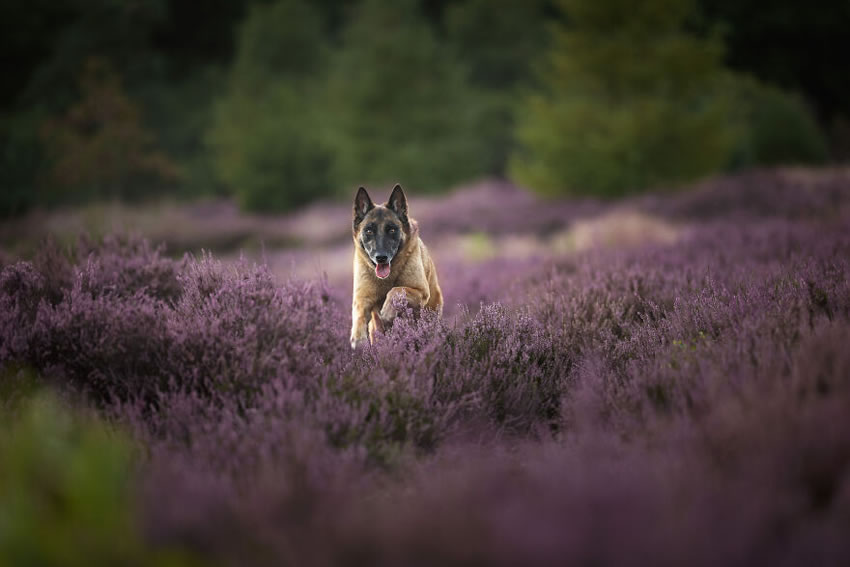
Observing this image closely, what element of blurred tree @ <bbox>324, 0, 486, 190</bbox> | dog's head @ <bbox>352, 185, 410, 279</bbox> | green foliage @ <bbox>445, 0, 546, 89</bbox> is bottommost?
dog's head @ <bbox>352, 185, 410, 279</bbox>

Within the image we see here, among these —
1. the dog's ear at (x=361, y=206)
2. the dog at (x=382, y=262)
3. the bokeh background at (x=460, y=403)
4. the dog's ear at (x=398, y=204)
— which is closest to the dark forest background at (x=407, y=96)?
the bokeh background at (x=460, y=403)

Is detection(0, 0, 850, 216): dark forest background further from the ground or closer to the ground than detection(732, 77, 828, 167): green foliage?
further from the ground

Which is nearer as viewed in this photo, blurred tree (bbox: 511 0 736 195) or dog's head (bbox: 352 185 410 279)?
dog's head (bbox: 352 185 410 279)

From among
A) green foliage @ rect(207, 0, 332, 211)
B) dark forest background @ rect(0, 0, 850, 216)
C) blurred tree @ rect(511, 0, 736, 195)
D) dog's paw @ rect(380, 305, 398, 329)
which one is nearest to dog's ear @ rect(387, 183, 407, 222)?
dog's paw @ rect(380, 305, 398, 329)

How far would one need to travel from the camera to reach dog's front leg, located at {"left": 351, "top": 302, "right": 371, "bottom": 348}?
5.00 meters

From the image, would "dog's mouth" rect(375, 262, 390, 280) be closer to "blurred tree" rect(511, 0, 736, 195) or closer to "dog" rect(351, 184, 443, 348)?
"dog" rect(351, 184, 443, 348)

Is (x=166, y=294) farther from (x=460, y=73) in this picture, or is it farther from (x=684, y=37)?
(x=460, y=73)

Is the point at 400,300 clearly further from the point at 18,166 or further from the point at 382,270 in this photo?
the point at 18,166

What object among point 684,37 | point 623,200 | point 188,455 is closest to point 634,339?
point 188,455

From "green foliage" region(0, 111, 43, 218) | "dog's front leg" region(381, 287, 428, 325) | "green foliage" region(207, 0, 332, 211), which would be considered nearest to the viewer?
"dog's front leg" region(381, 287, 428, 325)

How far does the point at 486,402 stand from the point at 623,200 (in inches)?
494

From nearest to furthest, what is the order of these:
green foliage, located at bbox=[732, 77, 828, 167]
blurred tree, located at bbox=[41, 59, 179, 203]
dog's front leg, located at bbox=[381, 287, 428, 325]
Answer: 1. dog's front leg, located at bbox=[381, 287, 428, 325]
2. green foliage, located at bbox=[732, 77, 828, 167]
3. blurred tree, located at bbox=[41, 59, 179, 203]

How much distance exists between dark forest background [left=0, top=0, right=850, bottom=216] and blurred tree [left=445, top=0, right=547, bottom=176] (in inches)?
4.1

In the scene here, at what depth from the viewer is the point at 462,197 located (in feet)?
63.3
